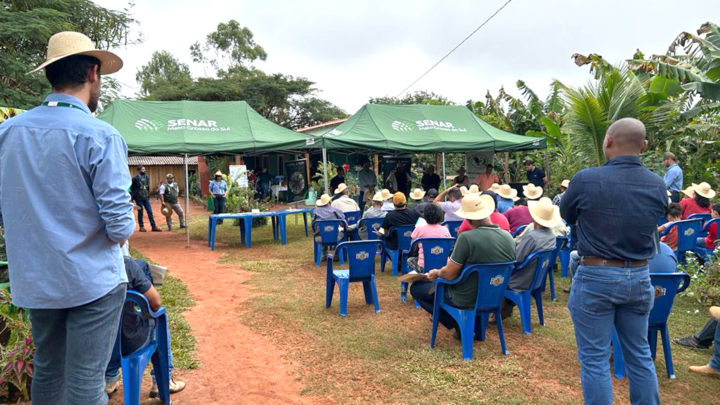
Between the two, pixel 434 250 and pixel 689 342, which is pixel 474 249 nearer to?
pixel 434 250

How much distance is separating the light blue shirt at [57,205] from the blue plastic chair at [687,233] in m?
6.59

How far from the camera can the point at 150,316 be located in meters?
3.10

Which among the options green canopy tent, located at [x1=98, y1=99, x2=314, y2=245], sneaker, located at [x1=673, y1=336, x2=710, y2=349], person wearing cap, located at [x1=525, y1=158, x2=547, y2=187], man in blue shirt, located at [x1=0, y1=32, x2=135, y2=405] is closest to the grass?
sneaker, located at [x1=673, y1=336, x2=710, y2=349]

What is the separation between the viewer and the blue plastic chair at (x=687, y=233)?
20.4 ft

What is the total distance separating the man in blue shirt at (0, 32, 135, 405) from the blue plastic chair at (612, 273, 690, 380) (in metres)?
3.44

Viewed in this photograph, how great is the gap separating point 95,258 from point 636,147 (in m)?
2.74

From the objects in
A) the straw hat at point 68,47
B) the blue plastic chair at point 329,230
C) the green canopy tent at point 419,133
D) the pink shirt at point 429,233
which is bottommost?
the blue plastic chair at point 329,230

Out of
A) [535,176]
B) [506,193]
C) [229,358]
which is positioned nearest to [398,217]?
[506,193]

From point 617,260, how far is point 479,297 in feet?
5.26

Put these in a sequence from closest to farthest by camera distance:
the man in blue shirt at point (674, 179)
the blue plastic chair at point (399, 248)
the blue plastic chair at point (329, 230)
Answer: the blue plastic chair at point (399, 248)
the blue plastic chair at point (329, 230)
the man in blue shirt at point (674, 179)

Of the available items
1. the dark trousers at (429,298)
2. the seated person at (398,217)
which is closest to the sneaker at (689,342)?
the dark trousers at (429,298)

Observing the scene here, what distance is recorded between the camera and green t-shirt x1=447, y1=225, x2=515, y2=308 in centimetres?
395

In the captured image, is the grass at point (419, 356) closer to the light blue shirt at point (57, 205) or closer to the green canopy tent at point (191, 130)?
the light blue shirt at point (57, 205)

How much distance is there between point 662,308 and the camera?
11.9ft
